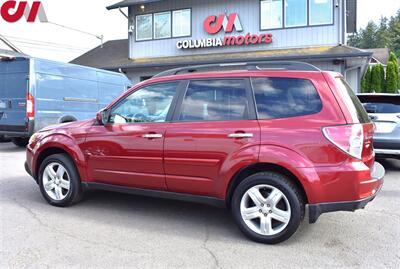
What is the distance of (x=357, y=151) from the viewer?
11.6ft

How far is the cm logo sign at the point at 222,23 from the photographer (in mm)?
16562

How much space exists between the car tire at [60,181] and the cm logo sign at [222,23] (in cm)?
1312

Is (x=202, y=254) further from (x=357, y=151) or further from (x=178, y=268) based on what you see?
(x=357, y=151)

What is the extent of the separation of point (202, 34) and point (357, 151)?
14778 mm

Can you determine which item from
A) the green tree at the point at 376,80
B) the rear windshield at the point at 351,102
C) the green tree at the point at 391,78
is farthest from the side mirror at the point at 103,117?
the green tree at the point at 376,80

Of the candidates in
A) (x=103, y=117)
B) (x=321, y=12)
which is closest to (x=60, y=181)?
(x=103, y=117)

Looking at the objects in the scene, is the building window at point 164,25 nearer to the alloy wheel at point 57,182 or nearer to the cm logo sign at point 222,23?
the cm logo sign at point 222,23

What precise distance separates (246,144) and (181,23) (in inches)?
599

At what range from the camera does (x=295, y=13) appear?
612 inches

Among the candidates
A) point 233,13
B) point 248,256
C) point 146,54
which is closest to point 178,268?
point 248,256

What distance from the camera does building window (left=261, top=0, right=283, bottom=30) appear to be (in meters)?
15.9

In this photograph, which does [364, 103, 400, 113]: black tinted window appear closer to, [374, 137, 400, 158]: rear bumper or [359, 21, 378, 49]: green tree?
[374, 137, 400, 158]: rear bumper

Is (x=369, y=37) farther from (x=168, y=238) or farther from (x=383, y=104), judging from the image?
(x=168, y=238)

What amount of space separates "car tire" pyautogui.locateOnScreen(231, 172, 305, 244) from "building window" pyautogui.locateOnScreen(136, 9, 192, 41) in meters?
14.9
